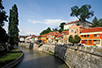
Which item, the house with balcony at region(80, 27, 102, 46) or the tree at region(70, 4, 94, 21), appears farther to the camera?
the tree at region(70, 4, 94, 21)

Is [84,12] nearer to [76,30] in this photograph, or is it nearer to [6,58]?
[76,30]

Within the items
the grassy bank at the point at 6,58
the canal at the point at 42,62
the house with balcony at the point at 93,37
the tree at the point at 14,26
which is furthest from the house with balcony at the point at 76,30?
the grassy bank at the point at 6,58

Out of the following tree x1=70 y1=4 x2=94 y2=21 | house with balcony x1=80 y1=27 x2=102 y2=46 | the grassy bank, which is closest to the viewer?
the grassy bank

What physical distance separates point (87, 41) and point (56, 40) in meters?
23.5

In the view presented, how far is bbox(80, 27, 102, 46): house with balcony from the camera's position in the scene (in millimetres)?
29788

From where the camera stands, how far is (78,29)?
38.8 m

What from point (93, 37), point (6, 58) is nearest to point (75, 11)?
point (93, 37)

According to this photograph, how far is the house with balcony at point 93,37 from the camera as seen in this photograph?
97.7 feet

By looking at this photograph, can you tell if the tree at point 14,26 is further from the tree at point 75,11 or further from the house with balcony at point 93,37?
the tree at point 75,11

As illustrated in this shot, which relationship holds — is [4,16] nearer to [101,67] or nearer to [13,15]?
[101,67]

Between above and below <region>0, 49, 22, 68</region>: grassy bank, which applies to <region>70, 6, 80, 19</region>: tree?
above

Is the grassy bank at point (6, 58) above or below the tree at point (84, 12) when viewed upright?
below

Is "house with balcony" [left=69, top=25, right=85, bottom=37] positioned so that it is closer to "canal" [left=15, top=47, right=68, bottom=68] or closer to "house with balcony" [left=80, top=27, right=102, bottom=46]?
"house with balcony" [left=80, top=27, right=102, bottom=46]

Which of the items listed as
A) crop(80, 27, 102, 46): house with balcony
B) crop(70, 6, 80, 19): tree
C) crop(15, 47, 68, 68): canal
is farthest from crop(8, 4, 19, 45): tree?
crop(70, 6, 80, 19): tree
